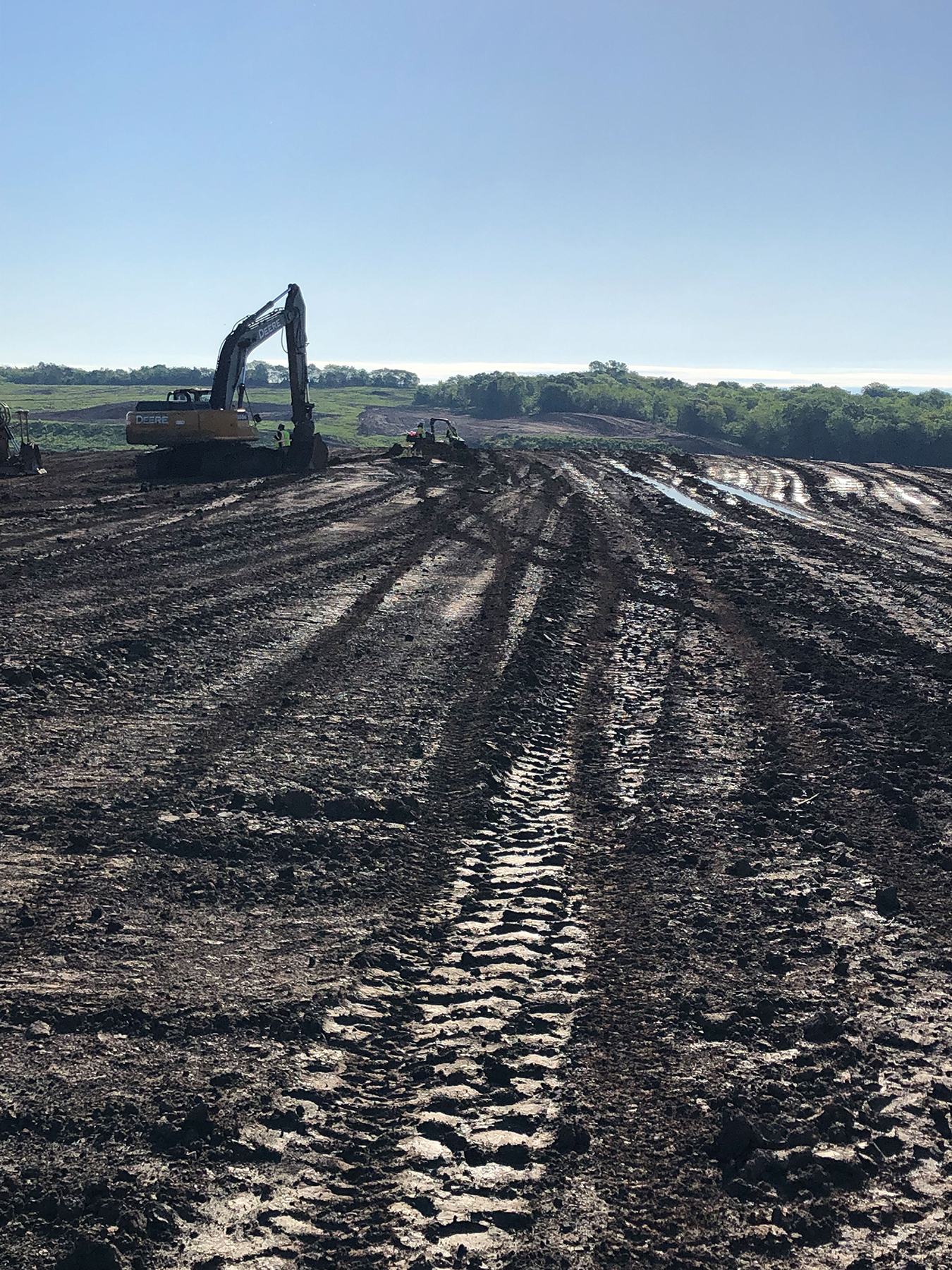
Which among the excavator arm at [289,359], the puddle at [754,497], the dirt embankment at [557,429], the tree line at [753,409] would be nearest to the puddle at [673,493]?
the puddle at [754,497]

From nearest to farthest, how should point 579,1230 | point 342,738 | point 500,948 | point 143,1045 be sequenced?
point 579,1230 → point 143,1045 → point 500,948 → point 342,738

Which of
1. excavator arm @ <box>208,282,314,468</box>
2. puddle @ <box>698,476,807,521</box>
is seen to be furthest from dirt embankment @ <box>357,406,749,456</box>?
excavator arm @ <box>208,282,314,468</box>

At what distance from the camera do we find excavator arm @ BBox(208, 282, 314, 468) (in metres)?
33.7

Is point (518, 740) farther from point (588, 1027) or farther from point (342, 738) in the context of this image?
point (588, 1027)

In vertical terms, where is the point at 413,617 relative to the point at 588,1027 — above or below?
above

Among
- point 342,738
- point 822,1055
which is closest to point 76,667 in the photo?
point 342,738

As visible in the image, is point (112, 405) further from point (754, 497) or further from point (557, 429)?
point (754, 497)

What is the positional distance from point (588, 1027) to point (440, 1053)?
83 cm

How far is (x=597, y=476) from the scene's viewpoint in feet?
134

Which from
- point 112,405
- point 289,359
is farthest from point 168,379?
point 289,359

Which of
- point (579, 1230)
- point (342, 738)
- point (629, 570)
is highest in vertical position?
point (629, 570)

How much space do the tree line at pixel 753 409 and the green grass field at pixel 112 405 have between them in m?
12.5

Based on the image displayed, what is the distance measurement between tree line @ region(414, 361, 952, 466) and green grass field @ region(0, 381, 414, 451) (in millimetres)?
12491

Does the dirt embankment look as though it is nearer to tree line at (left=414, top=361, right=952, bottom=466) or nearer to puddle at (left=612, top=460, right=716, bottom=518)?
tree line at (left=414, top=361, right=952, bottom=466)
